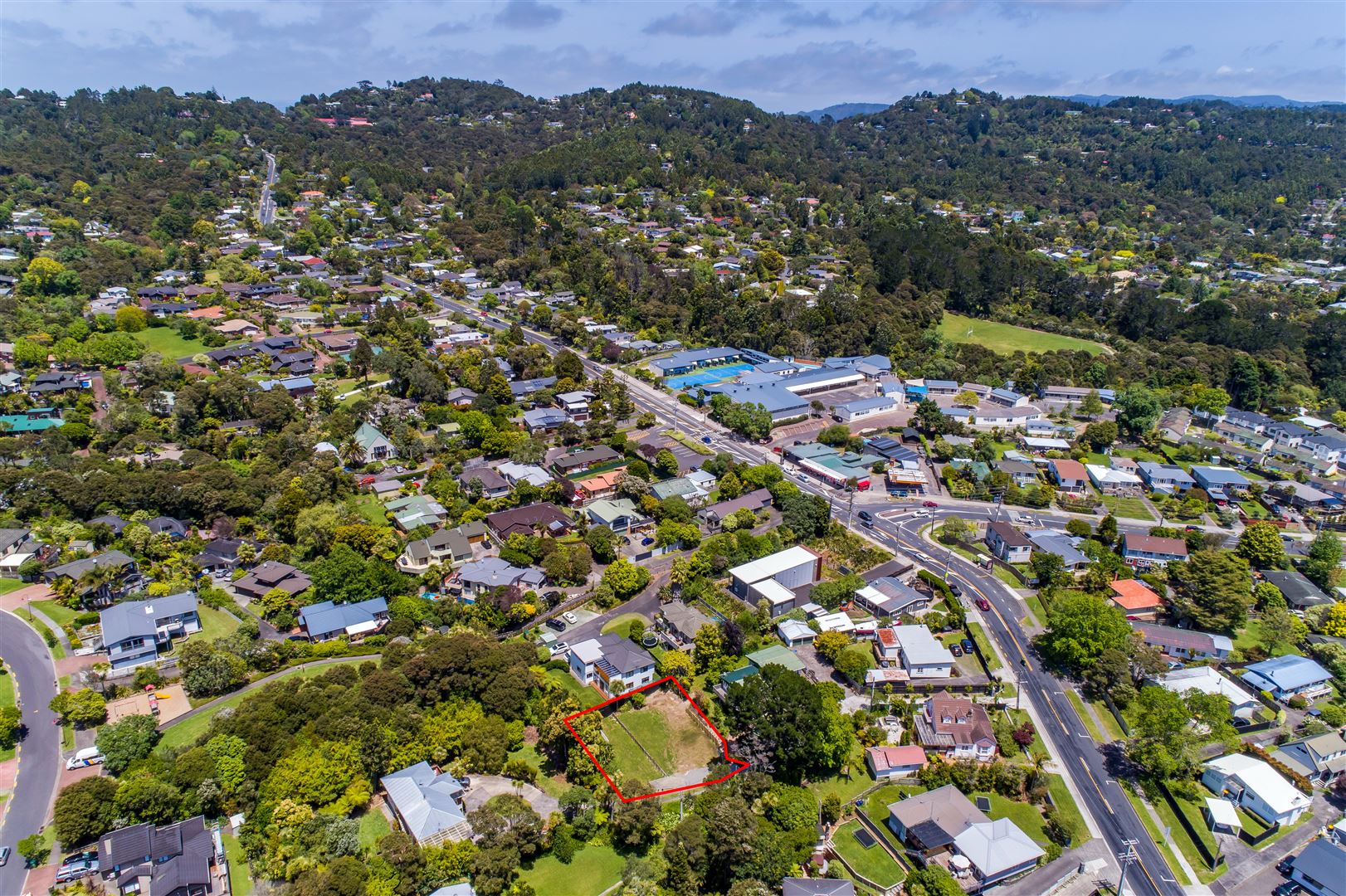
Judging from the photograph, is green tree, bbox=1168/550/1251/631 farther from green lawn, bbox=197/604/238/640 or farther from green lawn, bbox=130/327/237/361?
green lawn, bbox=130/327/237/361

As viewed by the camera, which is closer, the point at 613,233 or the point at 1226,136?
the point at 613,233

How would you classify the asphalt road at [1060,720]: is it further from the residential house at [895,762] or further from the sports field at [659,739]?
the sports field at [659,739]

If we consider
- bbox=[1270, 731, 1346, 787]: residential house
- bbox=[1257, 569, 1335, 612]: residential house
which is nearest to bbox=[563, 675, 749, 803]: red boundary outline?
bbox=[1270, 731, 1346, 787]: residential house

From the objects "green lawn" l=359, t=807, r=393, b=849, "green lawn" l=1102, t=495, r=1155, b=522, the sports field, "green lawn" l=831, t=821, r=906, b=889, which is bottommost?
"green lawn" l=831, t=821, r=906, b=889

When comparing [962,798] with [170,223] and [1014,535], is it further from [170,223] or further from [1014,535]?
[170,223]

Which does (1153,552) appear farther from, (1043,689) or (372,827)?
(372,827)

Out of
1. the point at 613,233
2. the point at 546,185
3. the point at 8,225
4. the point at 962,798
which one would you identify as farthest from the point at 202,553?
the point at 546,185
